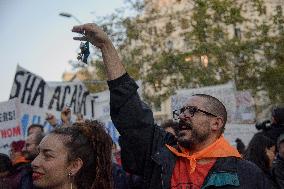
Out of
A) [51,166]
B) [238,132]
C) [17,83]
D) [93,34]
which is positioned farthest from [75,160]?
[238,132]

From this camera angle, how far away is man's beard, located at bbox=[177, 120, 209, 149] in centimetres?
339

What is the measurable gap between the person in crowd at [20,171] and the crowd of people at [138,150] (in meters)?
1.32

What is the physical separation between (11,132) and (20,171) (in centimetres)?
432

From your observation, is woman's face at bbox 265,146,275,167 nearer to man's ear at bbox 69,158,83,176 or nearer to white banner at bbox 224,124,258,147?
man's ear at bbox 69,158,83,176

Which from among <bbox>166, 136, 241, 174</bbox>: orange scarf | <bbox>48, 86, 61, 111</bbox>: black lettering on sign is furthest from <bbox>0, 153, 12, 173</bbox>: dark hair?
<bbox>48, 86, 61, 111</bbox>: black lettering on sign

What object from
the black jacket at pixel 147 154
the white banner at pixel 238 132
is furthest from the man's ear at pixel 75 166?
the white banner at pixel 238 132

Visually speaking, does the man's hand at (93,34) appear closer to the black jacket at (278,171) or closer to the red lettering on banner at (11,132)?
the black jacket at (278,171)

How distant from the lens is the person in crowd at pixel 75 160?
2.99m

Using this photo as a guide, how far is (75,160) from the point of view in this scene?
10.1 ft

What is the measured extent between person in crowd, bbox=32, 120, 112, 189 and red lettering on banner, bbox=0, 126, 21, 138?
6.22m

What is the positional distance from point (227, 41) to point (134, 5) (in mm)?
3988

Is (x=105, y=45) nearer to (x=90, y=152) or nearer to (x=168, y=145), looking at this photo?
(x=90, y=152)

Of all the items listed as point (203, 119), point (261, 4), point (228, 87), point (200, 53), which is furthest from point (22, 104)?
point (261, 4)

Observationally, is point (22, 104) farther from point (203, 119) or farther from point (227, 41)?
point (227, 41)
